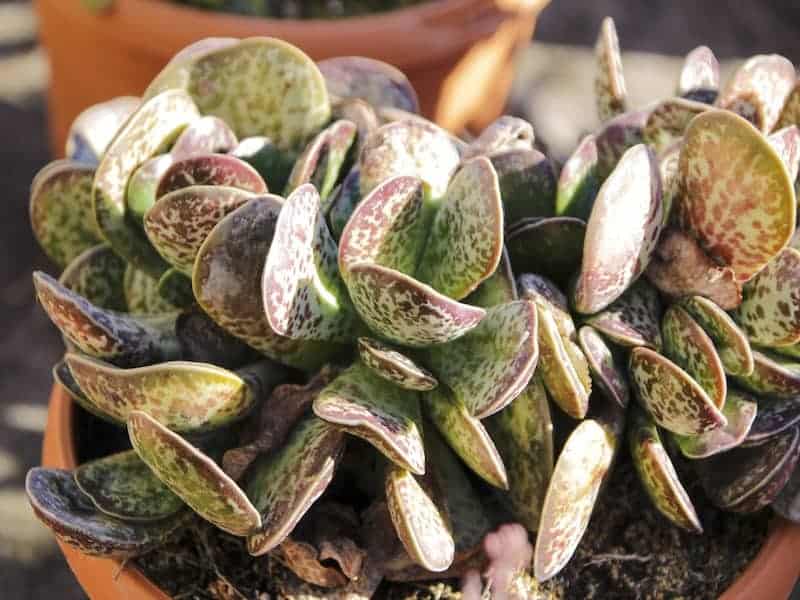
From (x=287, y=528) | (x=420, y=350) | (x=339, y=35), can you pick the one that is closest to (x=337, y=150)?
(x=420, y=350)

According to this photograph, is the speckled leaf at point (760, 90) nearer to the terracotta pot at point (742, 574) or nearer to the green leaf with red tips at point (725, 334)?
the green leaf with red tips at point (725, 334)

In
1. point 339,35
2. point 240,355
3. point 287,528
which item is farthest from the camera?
point 339,35

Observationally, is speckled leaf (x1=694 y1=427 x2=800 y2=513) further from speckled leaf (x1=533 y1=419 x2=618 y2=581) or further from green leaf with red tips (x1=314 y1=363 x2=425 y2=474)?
green leaf with red tips (x1=314 y1=363 x2=425 y2=474)

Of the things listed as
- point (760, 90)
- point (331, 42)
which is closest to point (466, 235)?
point (760, 90)

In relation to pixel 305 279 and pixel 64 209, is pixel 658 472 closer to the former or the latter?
pixel 305 279

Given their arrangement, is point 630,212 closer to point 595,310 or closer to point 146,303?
point 595,310

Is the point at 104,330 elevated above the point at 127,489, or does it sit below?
above

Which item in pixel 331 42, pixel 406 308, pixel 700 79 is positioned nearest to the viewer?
pixel 406 308
